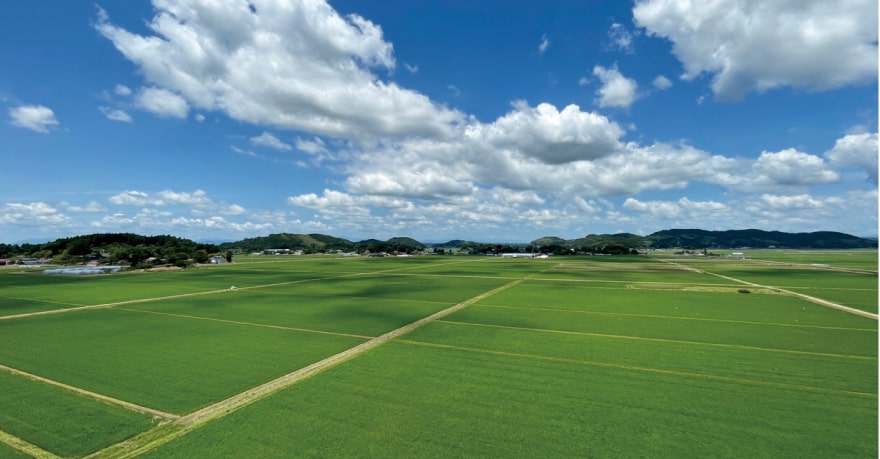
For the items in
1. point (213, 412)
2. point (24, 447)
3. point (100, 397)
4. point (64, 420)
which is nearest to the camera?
point (24, 447)

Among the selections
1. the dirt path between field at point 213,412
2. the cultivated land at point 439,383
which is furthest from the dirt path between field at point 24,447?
the dirt path between field at point 213,412

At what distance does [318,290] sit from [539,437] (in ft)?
167

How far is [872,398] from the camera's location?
54.4 ft

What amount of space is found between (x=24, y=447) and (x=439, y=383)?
15.9 meters

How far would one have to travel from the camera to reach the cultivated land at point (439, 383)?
13.2 meters

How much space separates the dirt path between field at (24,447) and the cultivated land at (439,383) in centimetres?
9

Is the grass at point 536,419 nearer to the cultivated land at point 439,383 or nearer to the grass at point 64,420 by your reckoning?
the cultivated land at point 439,383

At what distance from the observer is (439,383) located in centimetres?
1877

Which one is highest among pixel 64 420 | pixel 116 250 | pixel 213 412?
pixel 116 250

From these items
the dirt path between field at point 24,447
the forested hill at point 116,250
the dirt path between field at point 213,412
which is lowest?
the dirt path between field at point 213,412

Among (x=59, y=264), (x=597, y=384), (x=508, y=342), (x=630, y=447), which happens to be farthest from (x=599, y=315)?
(x=59, y=264)

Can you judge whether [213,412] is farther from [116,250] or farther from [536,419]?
[116,250]

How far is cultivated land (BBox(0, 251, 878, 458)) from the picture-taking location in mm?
13195

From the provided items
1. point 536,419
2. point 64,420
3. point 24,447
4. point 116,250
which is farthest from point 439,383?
point 116,250
